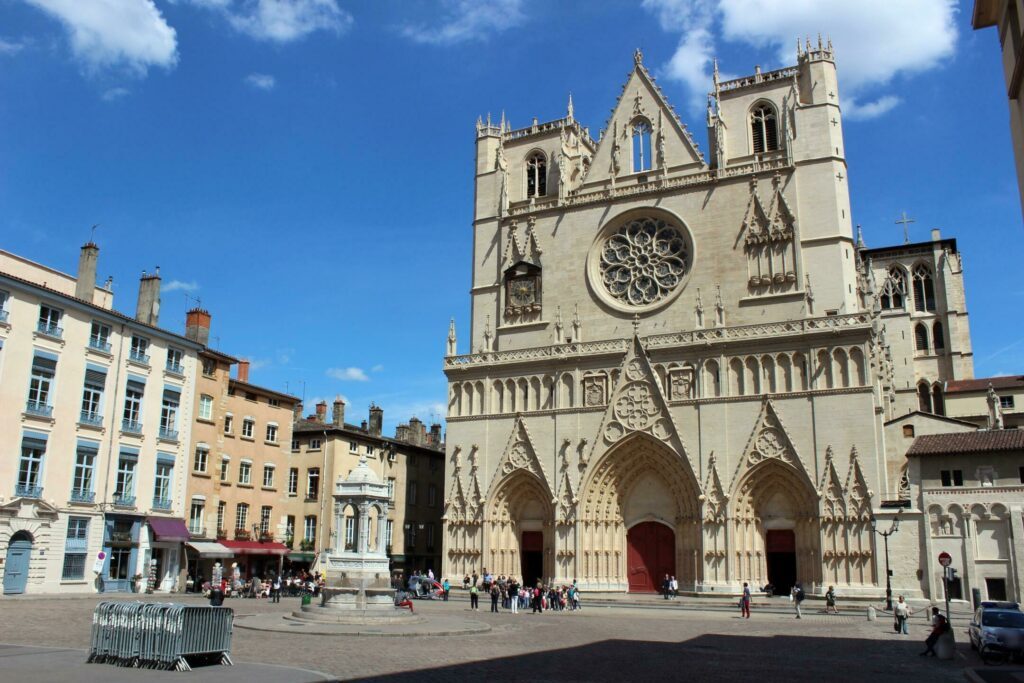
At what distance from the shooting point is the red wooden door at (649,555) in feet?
139

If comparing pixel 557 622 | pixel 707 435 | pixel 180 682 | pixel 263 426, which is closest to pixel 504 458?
pixel 707 435

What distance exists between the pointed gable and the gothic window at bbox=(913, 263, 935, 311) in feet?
96.2

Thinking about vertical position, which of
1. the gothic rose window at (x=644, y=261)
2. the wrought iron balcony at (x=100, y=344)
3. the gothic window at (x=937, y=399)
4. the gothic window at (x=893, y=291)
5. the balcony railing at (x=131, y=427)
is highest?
the gothic window at (x=893, y=291)

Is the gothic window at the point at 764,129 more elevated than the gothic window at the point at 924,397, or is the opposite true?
the gothic window at the point at 764,129

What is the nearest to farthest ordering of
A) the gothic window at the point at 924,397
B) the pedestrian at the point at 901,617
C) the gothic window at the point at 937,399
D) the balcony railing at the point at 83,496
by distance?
the pedestrian at the point at 901,617 < the balcony railing at the point at 83,496 < the gothic window at the point at 937,399 < the gothic window at the point at 924,397

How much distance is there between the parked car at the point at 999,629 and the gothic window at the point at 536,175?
117 ft

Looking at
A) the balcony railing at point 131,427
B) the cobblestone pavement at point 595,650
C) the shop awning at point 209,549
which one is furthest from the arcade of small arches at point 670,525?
the balcony railing at point 131,427

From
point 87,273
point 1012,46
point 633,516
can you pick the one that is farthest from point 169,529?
point 1012,46

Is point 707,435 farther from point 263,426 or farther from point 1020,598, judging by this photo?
point 263,426

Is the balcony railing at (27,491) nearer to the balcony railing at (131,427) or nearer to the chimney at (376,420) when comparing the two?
the balcony railing at (131,427)

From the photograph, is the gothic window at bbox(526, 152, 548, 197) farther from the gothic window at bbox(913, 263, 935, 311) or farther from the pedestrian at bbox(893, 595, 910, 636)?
the gothic window at bbox(913, 263, 935, 311)

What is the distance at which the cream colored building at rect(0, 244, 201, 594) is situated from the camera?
113 feet

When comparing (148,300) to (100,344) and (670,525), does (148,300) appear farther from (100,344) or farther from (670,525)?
(670,525)

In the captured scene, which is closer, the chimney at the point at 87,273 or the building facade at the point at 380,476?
the chimney at the point at 87,273
